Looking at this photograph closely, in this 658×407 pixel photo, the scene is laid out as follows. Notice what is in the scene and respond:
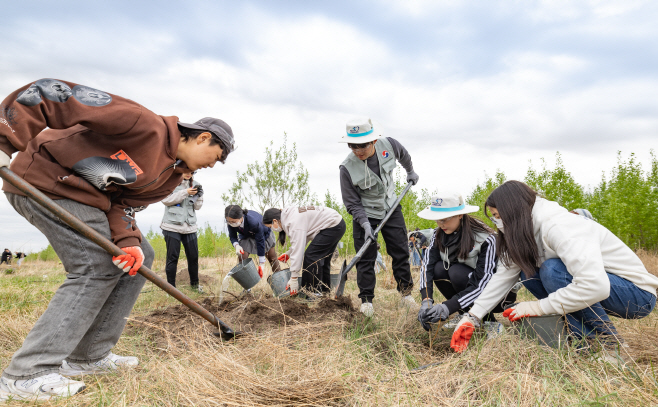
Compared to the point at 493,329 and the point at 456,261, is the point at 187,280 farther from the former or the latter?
the point at 493,329

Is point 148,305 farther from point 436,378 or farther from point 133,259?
point 436,378

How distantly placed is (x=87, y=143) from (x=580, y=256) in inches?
97.9

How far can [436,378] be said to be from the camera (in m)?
2.00

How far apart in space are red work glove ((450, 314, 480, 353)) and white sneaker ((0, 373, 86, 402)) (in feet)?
6.58

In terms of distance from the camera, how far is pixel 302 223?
15.0 feet

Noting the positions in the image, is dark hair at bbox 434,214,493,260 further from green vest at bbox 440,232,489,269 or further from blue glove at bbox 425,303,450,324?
blue glove at bbox 425,303,450,324

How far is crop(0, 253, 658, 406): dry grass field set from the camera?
1.75 meters

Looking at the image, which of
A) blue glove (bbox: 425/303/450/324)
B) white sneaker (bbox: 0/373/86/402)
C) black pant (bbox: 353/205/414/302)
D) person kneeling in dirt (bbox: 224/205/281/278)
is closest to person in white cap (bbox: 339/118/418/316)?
black pant (bbox: 353/205/414/302)

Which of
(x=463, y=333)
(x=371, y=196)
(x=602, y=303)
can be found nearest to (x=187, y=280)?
(x=371, y=196)

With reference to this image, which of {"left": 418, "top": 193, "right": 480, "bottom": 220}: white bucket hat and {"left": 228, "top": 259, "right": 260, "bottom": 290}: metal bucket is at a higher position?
{"left": 418, "top": 193, "right": 480, "bottom": 220}: white bucket hat

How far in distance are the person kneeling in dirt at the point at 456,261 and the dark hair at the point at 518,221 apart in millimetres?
432

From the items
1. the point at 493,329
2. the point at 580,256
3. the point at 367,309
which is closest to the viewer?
the point at 580,256

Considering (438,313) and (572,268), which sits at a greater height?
(572,268)

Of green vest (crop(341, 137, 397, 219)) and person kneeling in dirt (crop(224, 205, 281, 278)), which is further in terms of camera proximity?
person kneeling in dirt (crop(224, 205, 281, 278))
